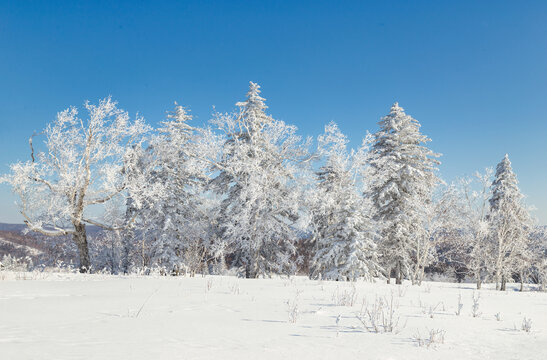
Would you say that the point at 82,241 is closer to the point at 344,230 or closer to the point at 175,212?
the point at 175,212

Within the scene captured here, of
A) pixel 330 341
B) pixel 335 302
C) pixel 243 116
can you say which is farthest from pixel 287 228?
pixel 330 341

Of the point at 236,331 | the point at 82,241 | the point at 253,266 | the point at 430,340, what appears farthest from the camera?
the point at 253,266

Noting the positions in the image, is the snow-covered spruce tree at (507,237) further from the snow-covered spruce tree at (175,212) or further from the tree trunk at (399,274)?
the snow-covered spruce tree at (175,212)

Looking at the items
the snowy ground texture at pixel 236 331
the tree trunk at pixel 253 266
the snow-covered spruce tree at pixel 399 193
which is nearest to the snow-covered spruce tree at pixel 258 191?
the tree trunk at pixel 253 266

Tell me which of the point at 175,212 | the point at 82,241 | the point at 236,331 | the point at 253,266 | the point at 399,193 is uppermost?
the point at 399,193

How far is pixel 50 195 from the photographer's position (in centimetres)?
1512

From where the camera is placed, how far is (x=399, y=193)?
2234cm

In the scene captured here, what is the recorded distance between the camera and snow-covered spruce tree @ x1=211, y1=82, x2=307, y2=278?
18473 millimetres

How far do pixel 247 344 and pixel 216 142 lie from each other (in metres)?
16.5

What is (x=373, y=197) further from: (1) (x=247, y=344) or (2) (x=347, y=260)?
(1) (x=247, y=344)

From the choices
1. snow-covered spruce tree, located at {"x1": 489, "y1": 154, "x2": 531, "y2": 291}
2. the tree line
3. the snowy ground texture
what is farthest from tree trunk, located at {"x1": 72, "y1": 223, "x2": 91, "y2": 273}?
snow-covered spruce tree, located at {"x1": 489, "y1": 154, "x2": 531, "y2": 291}

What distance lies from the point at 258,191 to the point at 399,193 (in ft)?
32.9

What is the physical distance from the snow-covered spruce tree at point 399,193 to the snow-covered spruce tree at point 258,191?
18.3 ft

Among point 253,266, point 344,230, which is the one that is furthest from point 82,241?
point 344,230
